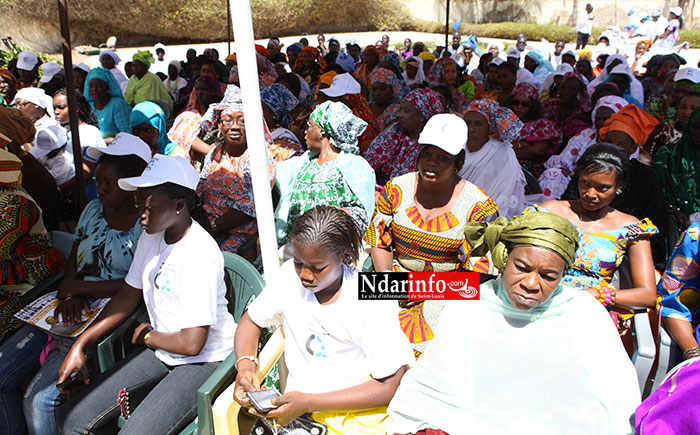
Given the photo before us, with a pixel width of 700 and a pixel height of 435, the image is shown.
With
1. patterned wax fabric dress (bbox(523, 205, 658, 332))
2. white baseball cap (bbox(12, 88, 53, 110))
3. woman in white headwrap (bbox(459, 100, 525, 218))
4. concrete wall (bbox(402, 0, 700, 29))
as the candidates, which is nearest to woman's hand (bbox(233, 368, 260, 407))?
patterned wax fabric dress (bbox(523, 205, 658, 332))

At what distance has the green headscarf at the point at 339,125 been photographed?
10.3ft

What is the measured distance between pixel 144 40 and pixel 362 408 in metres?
27.2

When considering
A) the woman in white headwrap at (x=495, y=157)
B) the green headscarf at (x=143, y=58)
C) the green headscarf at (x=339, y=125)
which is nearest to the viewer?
the green headscarf at (x=339, y=125)

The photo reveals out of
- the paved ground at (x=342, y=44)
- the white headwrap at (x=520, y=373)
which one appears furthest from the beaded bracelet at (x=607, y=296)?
the paved ground at (x=342, y=44)

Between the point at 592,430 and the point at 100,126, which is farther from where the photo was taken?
the point at 100,126

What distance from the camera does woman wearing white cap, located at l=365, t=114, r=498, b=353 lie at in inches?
101

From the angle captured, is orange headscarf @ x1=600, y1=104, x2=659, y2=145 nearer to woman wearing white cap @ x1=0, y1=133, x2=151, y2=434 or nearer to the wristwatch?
woman wearing white cap @ x1=0, y1=133, x2=151, y2=434

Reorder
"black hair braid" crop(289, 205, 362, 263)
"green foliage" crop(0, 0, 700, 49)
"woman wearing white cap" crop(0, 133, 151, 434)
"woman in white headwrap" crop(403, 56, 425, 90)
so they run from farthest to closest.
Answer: "green foliage" crop(0, 0, 700, 49) → "woman in white headwrap" crop(403, 56, 425, 90) → "woman wearing white cap" crop(0, 133, 151, 434) → "black hair braid" crop(289, 205, 362, 263)

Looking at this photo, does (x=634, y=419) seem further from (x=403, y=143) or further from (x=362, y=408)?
(x=403, y=143)

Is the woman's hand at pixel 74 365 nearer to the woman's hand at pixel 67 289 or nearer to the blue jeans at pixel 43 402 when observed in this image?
the blue jeans at pixel 43 402

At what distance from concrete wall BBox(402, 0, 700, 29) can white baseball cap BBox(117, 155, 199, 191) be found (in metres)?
31.4

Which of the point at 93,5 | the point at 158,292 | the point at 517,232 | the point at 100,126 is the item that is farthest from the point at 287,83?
the point at 93,5

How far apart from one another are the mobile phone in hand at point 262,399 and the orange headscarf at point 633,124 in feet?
10.2

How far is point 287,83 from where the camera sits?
659cm
